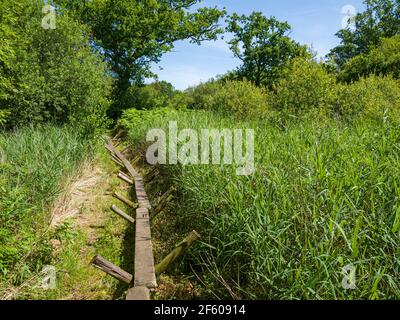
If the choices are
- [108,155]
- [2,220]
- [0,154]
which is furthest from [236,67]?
[2,220]

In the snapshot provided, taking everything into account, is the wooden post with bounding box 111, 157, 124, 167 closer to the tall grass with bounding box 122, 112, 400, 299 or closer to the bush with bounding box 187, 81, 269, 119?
the bush with bounding box 187, 81, 269, 119

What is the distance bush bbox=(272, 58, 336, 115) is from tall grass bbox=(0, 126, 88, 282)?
6.20 meters

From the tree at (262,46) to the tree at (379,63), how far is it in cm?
920

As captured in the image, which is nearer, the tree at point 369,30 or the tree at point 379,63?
the tree at point 379,63

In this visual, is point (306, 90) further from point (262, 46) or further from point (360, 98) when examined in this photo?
point (262, 46)

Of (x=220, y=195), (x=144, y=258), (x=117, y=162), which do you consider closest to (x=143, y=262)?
(x=144, y=258)

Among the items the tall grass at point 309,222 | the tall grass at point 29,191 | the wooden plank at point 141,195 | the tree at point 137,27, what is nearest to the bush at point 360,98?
the wooden plank at point 141,195

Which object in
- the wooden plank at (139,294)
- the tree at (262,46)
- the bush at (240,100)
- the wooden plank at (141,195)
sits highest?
the tree at (262,46)

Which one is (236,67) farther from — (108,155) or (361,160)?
(361,160)

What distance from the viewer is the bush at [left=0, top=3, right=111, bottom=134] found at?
7973mm

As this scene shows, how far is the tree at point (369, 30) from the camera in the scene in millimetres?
30047

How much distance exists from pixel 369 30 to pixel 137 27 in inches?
1035

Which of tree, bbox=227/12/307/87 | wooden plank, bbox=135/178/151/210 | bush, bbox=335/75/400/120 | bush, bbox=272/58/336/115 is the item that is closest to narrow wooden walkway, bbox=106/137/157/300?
wooden plank, bbox=135/178/151/210

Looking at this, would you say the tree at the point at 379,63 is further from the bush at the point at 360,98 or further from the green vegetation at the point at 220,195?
the green vegetation at the point at 220,195
